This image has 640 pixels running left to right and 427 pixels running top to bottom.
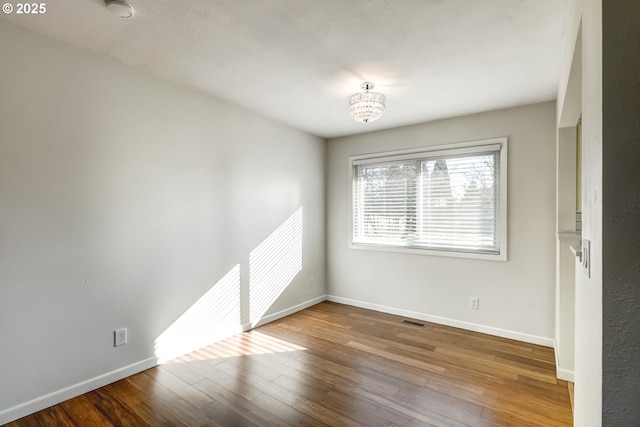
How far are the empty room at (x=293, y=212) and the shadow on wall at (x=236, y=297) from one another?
0.03 metres

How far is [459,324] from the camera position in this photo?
3.52 meters

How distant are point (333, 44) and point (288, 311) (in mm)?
3120

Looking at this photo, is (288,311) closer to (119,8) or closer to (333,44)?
(333,44)

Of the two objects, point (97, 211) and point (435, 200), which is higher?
point (435, 200)

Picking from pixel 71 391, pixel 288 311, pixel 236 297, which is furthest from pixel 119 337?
pixel 288 311

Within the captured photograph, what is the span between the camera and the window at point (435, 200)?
11.0ft

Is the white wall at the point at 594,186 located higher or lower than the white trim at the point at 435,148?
lower

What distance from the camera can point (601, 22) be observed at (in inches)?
32.7

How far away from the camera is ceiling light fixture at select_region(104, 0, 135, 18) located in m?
1.69

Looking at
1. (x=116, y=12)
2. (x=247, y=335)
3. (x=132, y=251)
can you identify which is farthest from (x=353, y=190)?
(x=116, y=12)

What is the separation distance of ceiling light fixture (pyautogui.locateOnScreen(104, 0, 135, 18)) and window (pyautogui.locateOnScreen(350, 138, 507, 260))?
9.98 feet

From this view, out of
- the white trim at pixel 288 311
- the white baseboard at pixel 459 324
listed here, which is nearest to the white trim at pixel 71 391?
the white trim at pixel 288 311

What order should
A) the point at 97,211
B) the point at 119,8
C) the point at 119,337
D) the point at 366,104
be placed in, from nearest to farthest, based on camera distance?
1. the point at 119,8
2. the point at 97,211
3. the point at 119,337
4. the point at 366,104

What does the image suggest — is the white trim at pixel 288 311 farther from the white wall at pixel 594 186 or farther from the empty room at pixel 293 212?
the white wall at pixel 594 186
